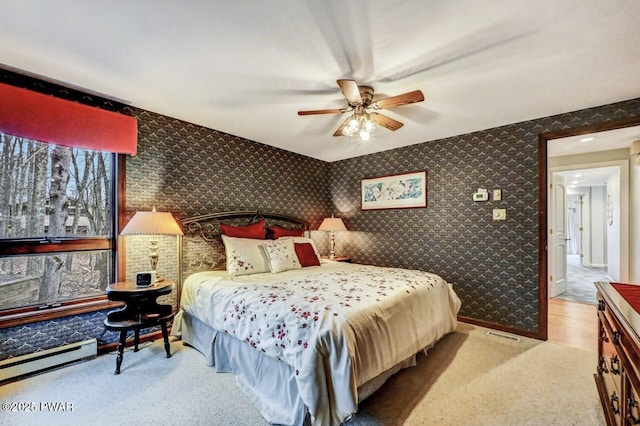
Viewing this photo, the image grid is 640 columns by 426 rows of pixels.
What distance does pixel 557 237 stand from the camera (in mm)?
4770

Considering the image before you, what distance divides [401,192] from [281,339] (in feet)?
10.2

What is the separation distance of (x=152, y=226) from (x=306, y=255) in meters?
1.76

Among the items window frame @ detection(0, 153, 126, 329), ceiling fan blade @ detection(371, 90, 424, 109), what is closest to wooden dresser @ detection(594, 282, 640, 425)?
ceiling fan blade @ detection(371, 90, 424, 109)

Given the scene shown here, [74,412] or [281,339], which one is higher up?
[281,339]

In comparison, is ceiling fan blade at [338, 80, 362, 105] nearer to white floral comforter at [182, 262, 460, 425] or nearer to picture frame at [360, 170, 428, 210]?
white floral comforter at [182, 262, 460, 425]

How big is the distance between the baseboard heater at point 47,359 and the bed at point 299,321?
28.2 inches

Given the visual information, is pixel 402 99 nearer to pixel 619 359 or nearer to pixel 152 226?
pixel 619 359

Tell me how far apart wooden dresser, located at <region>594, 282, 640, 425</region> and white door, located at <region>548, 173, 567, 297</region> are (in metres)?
3.04

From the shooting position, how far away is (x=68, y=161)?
8.48 feet

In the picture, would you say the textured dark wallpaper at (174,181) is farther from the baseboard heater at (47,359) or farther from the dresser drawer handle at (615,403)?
the dresser drawer handle at (615,403)

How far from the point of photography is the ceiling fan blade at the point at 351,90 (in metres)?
1.96

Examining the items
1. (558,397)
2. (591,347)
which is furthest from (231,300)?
(591,347)

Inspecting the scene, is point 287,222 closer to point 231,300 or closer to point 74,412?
point 231,300

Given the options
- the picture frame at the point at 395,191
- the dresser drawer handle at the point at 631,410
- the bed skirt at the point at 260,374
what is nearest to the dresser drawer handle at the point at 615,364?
the dresser drawer handle at the point at 631,410
